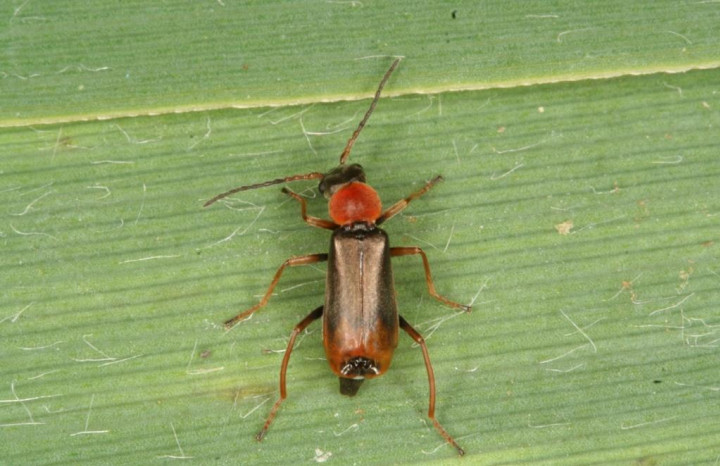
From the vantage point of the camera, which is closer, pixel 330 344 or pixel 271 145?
pixel 330 344

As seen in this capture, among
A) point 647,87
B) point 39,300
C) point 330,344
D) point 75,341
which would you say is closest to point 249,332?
point 330,344

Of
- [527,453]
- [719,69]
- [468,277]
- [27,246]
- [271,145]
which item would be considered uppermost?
[719,69]

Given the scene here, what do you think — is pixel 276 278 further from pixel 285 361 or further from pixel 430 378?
pixel 430 378

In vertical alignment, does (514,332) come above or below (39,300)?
below

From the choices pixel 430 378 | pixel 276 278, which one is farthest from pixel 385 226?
pixel 430 378

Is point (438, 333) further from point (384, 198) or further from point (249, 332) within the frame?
point (249, 332)

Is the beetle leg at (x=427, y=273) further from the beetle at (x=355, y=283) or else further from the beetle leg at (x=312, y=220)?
the beetle leg at (x=312, y=220)

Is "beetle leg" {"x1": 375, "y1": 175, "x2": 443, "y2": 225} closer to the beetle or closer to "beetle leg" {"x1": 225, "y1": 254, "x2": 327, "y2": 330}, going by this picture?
the beetle

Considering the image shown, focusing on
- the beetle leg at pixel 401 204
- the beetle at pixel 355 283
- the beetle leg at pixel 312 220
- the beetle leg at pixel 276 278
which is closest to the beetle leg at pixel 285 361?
the beetle at pixel 355 283
